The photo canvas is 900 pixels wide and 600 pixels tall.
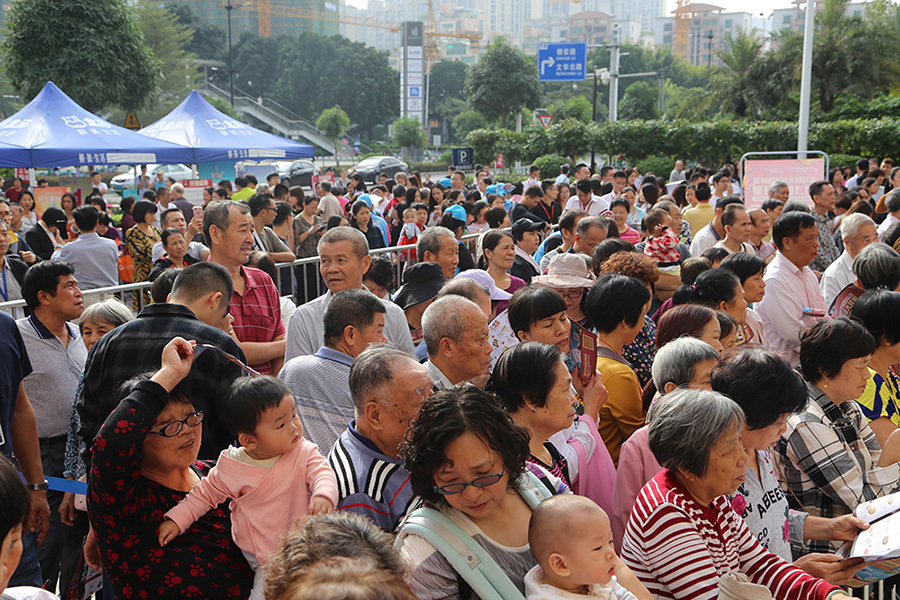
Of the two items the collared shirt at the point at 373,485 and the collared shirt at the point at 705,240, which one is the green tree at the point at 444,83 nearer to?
the collared shirt at the point at 705,240

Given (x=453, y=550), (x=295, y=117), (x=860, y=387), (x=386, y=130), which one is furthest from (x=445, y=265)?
(x=386, y=130)

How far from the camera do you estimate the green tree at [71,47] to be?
23.1m

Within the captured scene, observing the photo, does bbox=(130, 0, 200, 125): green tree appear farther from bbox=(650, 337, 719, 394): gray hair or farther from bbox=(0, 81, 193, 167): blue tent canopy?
bbox=(650, 337, 719, 394): gray hair

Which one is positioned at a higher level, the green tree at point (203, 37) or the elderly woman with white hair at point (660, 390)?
the green tree at point (203, 37)

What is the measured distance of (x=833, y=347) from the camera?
11.1 ft

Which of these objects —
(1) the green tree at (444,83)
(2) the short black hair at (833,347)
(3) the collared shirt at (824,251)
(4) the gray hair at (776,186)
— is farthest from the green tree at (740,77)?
(1) the green tree at (444,83)

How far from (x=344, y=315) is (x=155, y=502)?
45.6 inches

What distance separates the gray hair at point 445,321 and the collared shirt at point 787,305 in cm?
295

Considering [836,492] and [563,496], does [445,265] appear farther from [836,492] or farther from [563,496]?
[563,496]

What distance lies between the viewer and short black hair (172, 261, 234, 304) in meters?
3.50

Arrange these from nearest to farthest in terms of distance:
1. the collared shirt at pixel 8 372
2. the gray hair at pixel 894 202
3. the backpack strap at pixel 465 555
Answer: the backpack strap at pixel 465 555 < the collared shirt at pixel 8 372 < the gray hair at pixel 894 202

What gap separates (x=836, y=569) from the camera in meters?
2.84

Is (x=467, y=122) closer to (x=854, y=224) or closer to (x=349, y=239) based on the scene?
(x=854, y=224)

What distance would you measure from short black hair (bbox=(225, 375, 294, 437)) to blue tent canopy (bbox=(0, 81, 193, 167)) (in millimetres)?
10687
